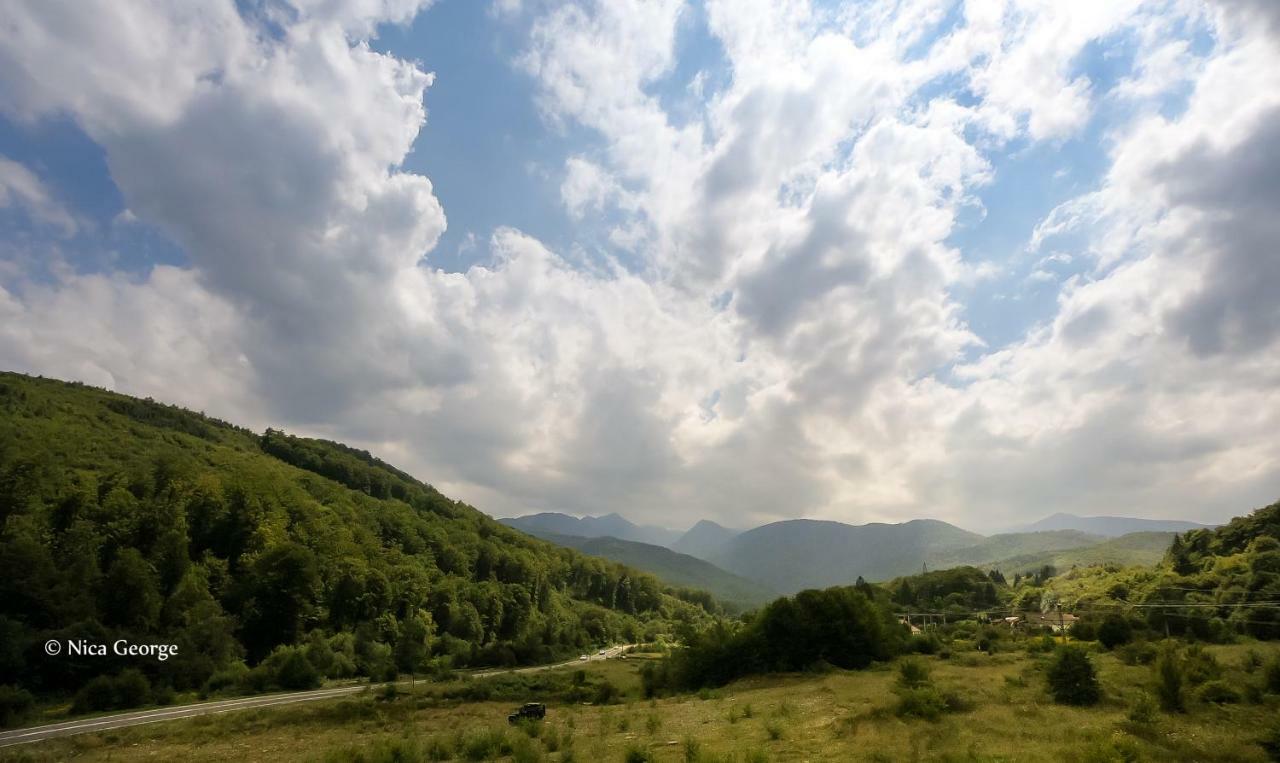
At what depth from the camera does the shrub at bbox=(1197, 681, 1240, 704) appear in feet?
85.5

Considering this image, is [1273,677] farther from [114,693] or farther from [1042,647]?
[114,693]

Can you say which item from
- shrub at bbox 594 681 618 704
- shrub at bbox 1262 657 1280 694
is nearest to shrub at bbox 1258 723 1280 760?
shrub at bbox 1262 657 1280 694

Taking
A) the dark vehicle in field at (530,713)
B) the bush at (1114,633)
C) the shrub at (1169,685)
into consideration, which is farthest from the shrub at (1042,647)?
the dark vehicle in field at (530,713)

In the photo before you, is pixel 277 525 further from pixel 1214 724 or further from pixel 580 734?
pixel 1214 724

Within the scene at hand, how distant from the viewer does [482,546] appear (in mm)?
149375

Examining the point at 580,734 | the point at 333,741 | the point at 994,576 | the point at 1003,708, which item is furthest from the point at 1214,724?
the point at 994,576

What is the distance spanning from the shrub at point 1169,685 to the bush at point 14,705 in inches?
2636

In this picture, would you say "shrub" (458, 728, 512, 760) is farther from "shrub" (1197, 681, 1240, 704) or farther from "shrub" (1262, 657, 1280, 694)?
"shrub" (1262, 657, 1280, 694)

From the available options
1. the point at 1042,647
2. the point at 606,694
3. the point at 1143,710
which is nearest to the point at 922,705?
the point at 1143,710

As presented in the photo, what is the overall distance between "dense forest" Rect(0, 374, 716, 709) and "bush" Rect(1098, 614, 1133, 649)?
78.6 metres

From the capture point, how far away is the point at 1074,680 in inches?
1133

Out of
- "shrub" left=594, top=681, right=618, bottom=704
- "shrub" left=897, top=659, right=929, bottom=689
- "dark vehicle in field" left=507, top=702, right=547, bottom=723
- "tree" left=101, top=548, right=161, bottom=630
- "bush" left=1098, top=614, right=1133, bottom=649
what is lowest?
"shrub" left=594, top=681, right=618, bottom=704

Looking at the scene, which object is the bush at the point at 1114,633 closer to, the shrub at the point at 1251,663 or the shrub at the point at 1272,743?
the shrub at the point at 1251,663

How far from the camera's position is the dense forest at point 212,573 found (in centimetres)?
5403
